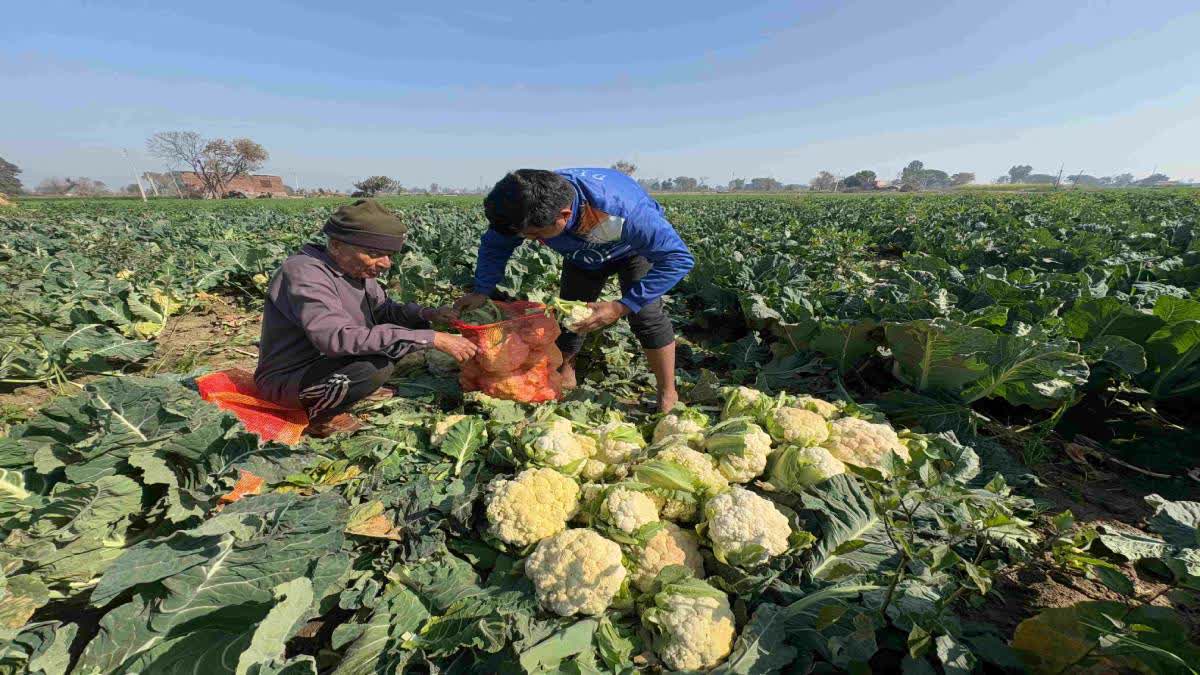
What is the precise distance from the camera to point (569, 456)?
7.68 feet

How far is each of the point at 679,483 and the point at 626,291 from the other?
1698 millimetres

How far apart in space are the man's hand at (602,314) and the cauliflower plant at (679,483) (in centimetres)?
119

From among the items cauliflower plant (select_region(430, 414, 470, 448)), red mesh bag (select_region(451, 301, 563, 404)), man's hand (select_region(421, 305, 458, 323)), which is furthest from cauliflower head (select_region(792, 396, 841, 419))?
man's hand (select_region(421, 305, 458, 323))

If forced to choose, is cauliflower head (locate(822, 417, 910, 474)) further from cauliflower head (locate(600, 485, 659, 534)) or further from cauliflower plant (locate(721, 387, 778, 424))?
cauliflower head (locate(600, 485, 659, 534))

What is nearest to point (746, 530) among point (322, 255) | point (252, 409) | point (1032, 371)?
point (1032, 371)

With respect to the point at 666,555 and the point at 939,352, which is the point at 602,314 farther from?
the point at 939,352

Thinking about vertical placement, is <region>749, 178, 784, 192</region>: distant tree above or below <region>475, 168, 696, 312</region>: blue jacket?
above

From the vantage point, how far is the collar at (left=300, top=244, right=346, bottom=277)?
283 cm

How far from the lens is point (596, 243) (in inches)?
121

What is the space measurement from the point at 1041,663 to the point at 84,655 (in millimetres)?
3006

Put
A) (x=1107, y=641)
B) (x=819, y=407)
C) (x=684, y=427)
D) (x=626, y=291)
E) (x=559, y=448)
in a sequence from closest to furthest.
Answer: (x=1107, y=641) < (x=559, y=448) < (x=684, y=427) < (x=819, y=407) < (x=626, y=291)

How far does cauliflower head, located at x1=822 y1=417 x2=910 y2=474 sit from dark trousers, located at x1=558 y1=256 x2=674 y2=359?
4.24 feet

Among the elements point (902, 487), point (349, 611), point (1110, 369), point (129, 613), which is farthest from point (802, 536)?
point (1110, 369)

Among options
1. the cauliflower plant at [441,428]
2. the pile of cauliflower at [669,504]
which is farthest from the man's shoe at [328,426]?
the pile of cauliflower at [669,504]
